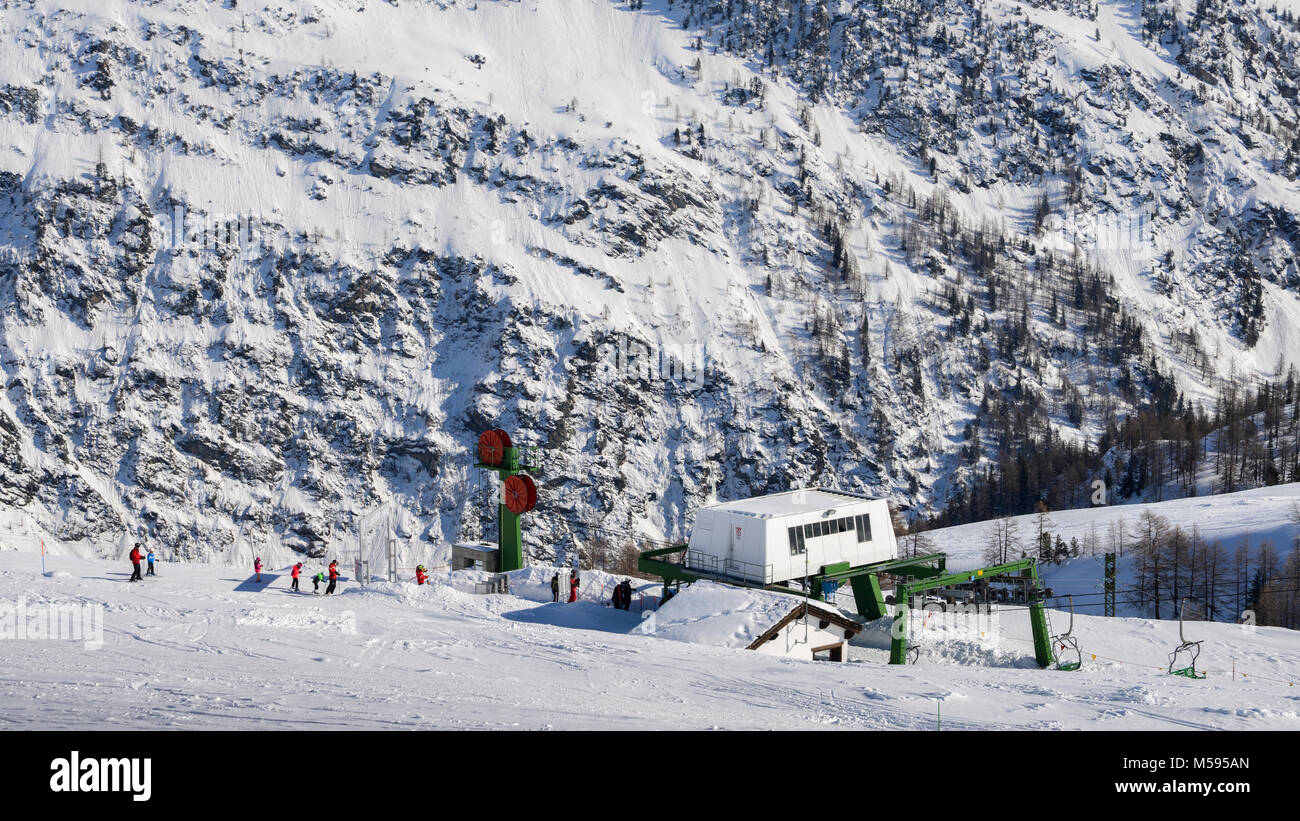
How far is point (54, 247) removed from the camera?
135750mm

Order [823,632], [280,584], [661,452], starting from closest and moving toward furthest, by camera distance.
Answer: [823,632]
[280,584]
[661,452]

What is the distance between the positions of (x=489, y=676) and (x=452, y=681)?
1.06m

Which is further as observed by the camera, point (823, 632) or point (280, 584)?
point (280, 584)

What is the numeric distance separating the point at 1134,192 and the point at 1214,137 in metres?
23.9

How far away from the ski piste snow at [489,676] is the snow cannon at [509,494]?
25.7 feet

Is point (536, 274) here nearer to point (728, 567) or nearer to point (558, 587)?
point (728, 567)

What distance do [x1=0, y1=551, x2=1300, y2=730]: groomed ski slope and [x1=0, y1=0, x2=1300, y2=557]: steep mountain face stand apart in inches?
3999

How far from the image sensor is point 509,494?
4353 cm

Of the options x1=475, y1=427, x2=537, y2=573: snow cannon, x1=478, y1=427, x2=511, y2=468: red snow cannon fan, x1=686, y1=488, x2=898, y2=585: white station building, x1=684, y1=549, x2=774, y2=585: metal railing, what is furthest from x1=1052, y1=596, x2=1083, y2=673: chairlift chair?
x1=478, y1=427, x2=511, y2=468: red snow cannon fan

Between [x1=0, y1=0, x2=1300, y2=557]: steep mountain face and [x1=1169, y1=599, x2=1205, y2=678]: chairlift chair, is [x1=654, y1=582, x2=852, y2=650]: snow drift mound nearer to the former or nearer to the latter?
[x1=1169, y1=599, x2=1205, y2=678]: chairlift chair

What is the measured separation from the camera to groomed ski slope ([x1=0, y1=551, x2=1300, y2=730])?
59.5 feet

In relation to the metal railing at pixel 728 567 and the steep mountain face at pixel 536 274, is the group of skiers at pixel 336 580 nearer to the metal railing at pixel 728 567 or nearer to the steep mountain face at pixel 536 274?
the metal railing at pixel 728 567

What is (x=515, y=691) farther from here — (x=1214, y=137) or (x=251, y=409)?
(x=1214, y=137)
